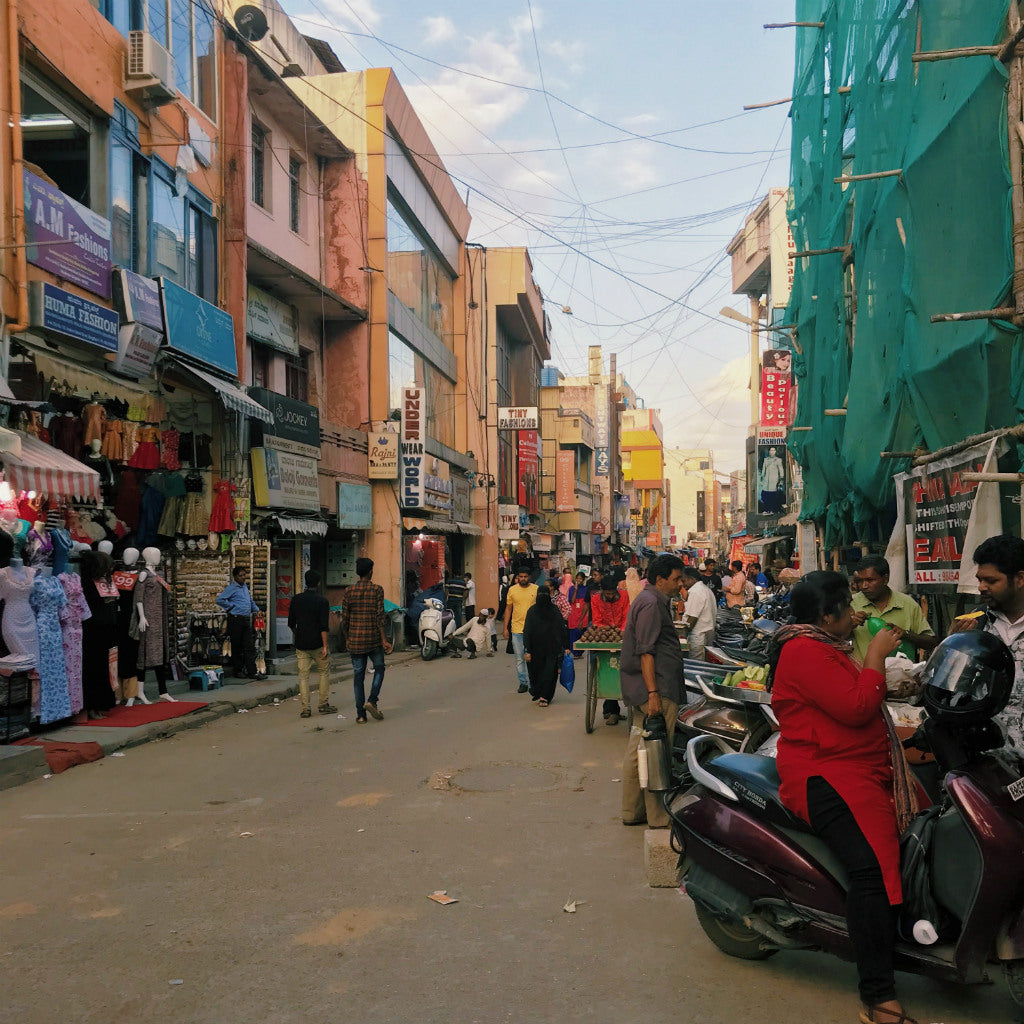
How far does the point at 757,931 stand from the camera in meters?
4.04

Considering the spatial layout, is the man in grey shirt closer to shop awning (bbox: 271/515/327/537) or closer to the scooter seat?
the scooter seat

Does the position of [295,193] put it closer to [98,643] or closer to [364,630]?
[364,630]

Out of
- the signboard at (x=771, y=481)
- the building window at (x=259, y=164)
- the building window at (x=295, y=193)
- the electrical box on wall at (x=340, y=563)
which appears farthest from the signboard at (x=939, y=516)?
the signboard at (x=771, y=481)

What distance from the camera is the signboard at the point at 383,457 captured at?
2311 centimetres

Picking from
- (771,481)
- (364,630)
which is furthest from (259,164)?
(771,481)

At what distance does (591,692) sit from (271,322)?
12.0 m

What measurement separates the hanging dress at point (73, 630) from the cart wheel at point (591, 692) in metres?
5.25

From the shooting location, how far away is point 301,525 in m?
18.4

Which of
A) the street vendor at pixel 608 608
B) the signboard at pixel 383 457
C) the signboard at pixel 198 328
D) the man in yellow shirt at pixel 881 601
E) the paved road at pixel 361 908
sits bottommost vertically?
the paved road at pixel 361 908

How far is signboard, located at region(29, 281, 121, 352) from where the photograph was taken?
35.4 ft

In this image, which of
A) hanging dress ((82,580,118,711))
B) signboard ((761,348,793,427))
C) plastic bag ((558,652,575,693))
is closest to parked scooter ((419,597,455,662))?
plastic bag ((558,652,575,693))

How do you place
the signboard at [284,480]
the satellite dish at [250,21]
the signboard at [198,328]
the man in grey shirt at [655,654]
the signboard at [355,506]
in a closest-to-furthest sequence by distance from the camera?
the man in grey shirt at [655,654], the signboard at [198,328], the signboard at [284,480], the satellite dish at [250,21], the signboard at [355,506]

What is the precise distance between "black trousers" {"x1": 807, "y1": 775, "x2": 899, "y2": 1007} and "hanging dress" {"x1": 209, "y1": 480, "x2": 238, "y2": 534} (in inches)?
508

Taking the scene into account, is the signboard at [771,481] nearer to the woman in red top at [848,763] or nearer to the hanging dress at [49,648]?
the hanging dress at [49,648]
